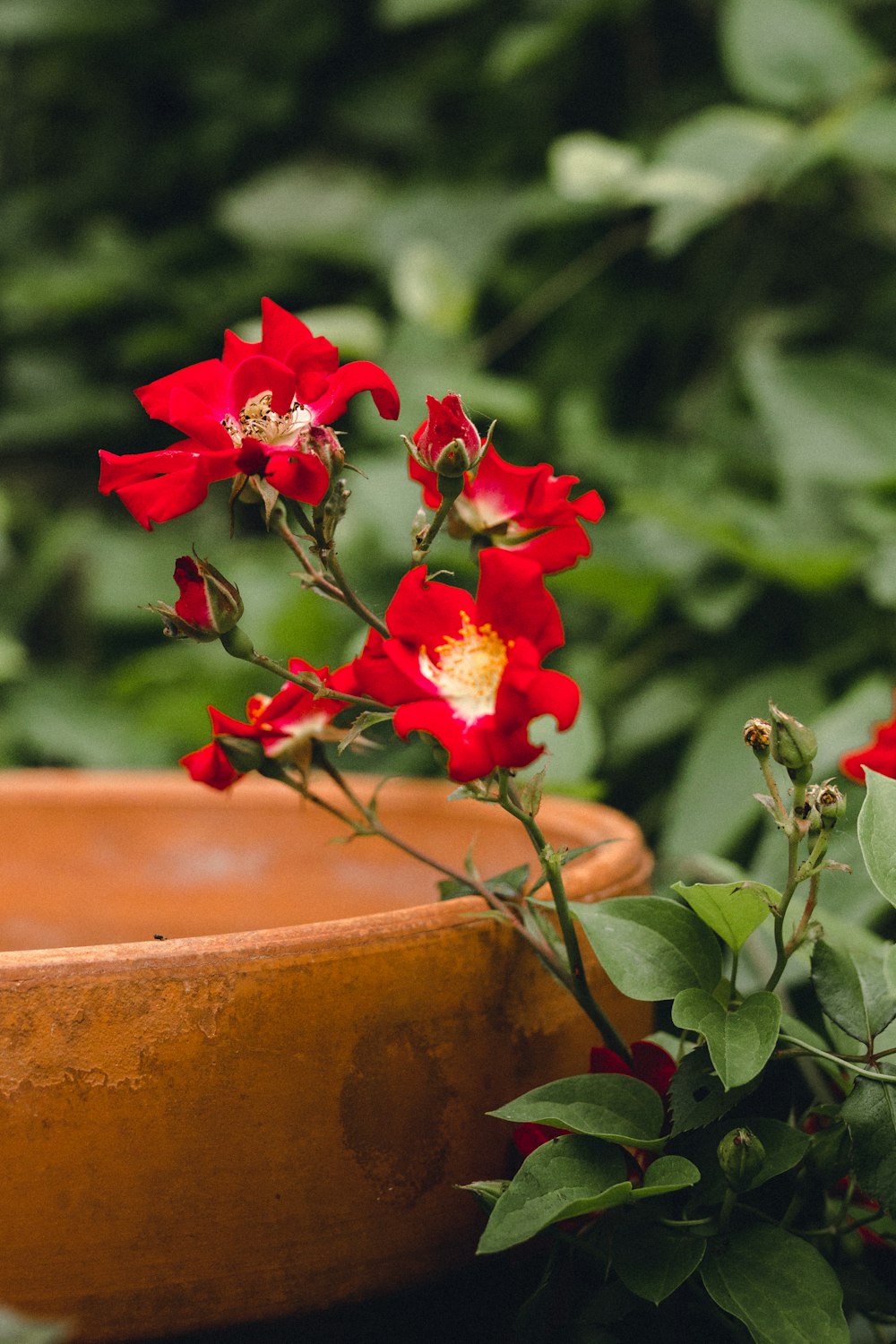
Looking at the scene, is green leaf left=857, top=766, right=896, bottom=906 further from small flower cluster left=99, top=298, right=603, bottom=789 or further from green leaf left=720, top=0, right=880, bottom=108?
green leaf left=720, top=0, right=880, bottom=108

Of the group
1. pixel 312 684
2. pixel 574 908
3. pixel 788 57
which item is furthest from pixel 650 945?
pixel 788 57

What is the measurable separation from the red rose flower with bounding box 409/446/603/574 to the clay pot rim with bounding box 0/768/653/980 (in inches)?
3.8

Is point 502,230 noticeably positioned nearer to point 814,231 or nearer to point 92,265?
point 814,231

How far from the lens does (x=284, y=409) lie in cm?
38

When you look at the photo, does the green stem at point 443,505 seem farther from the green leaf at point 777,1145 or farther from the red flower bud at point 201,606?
the green leaf at point 777,1145

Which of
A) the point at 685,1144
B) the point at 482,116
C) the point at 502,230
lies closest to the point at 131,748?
the point at 502,230

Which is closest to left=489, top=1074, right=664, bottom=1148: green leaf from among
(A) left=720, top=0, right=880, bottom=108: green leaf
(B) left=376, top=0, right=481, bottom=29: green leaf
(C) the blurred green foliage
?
(C) the blurred green foliage

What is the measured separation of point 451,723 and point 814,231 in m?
1.02

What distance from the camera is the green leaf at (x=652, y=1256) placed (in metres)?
0.35

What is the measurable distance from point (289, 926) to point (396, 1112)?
0.27ft

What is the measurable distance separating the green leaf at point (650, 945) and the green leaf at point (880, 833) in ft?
0.18

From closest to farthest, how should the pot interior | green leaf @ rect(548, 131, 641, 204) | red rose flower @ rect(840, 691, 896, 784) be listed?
red rose flower @ rect(840, 691, 896, 784)
the pot interior
green leaf @ rect(548, 131, 641, 204)

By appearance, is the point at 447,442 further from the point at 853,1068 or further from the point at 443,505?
the point at 853,1068

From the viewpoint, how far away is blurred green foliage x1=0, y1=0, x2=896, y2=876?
3.11ft
